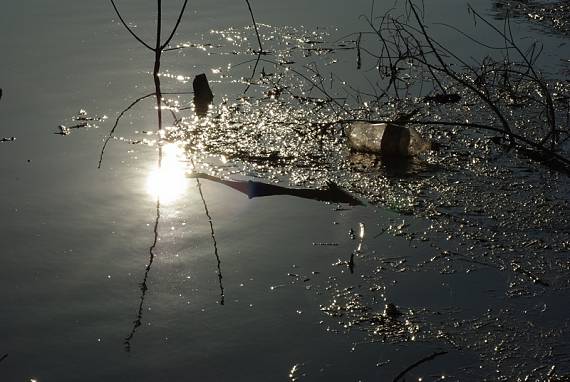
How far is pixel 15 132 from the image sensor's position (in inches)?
162

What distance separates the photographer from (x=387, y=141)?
3.88m

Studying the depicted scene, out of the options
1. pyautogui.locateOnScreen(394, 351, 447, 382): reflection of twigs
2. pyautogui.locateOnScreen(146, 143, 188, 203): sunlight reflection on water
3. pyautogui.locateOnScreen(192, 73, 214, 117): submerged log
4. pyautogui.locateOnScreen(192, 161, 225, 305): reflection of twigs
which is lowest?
pyautogui.locateOnScreen(394, 351, 447, 382): reflection of twigs

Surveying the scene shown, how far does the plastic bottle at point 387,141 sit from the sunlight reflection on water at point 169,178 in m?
0.80

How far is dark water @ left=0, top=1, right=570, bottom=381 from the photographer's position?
8.04 ft

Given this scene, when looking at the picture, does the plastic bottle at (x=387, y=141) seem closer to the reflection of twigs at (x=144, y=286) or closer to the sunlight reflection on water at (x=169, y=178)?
the sunlight reflection on water at (x=169, y=178)

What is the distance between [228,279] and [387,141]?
1.30 m

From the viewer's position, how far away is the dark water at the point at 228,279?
96.5 inches

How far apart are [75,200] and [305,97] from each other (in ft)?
5.14

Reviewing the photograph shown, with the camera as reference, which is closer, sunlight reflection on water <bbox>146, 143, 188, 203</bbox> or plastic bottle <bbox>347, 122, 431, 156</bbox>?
sunlight reflection on water <bbox>146, 143, 188, 203</bbox>

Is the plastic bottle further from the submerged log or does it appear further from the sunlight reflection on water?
the submerged log

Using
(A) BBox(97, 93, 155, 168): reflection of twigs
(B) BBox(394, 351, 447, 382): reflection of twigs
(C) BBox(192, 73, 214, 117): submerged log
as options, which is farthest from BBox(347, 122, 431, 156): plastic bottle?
(B) BBox(394, 351, 447, 382): reflection of twigs

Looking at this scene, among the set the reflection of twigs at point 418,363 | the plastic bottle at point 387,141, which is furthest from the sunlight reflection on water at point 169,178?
the reflection of twigs at point 418,363

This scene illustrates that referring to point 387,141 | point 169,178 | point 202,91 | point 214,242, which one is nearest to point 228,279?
point 214,242

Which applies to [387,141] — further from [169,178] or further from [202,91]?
[202,91]
